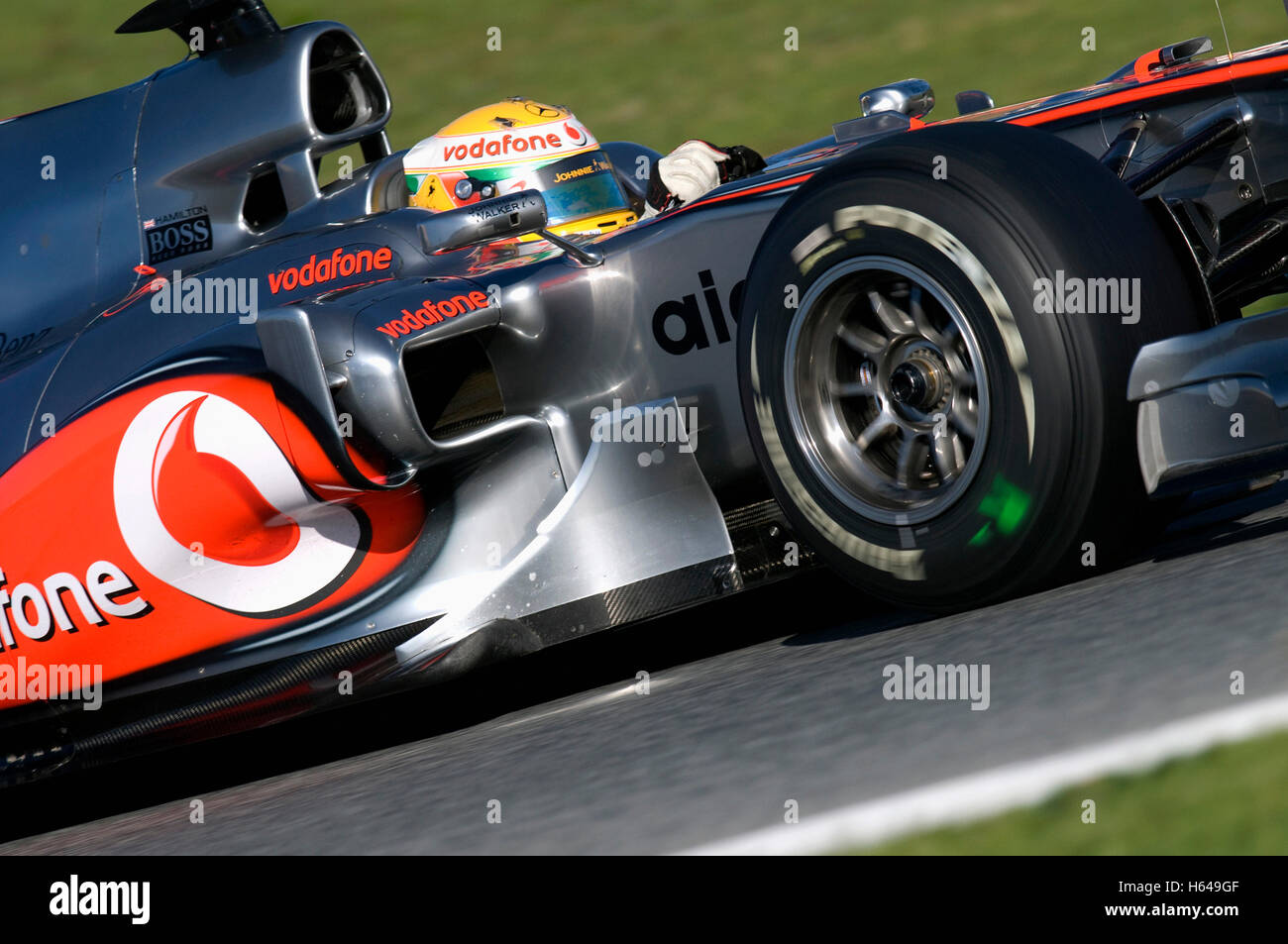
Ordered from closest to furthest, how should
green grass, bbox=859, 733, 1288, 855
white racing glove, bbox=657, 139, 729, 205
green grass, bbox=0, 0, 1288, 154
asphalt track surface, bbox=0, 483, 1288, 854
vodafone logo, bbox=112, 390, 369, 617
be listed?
green grass, bbox=859, 733, 1288, 855 → asphalt track surface, bbox=0, 483, 1288, 854 → vodafone logo, bbox=112, 390, 369, 617 → white racing glove, bbox=657, 139, 729, 205 → green grass, bbox=0, 0, 1288, 154

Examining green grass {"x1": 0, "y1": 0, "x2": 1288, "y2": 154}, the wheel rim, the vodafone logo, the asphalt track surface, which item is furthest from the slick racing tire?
green grass {"x1": 0, "y1": 0, "x2": 1288, "y2": 154}

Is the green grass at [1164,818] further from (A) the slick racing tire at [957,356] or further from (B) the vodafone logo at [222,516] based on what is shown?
(B) the vodafone logo at [222,516]

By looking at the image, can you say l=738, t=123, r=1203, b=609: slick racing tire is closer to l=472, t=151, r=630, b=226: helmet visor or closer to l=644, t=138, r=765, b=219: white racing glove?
l=644, t=138, r=765, b=219: white racing glove

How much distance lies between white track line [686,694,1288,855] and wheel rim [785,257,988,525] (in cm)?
97

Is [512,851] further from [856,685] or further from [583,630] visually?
[583,630]

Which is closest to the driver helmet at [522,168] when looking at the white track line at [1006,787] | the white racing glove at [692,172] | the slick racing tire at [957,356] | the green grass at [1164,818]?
the white racing glove at [692,172]

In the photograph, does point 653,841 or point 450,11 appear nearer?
point 653,841

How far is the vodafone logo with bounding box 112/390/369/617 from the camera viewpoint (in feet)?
12.3

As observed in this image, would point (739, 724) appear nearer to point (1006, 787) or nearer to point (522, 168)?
point (1006, 787)
